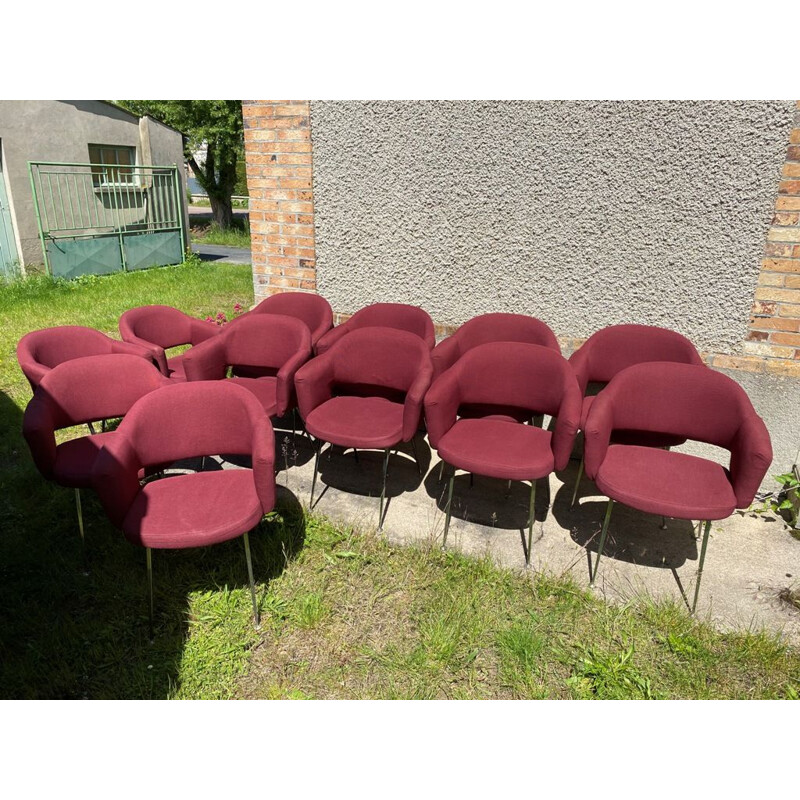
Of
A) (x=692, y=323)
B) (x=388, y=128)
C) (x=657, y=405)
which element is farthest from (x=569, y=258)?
(x=388, y=128)

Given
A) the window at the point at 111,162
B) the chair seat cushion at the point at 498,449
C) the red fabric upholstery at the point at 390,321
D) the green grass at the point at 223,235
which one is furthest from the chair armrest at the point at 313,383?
the green grass at the point at 223,235

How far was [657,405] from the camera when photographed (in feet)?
10.7

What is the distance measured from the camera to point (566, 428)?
3.04 metres

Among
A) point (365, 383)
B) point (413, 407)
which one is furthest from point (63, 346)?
point (413, 407)

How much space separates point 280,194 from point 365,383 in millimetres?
2137

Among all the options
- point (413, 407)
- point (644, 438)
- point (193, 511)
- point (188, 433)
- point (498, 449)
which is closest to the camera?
point (193, 511)

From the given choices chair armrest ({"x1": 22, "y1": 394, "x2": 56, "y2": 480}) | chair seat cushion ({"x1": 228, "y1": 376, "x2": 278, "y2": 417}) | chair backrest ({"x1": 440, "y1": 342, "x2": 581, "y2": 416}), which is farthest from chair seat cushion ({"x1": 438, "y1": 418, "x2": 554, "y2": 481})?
chair armrest ({"x1": 22, "y1": 394, "x2": 56, "y2": 480})

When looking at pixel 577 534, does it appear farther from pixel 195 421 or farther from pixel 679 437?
pixel 195 421

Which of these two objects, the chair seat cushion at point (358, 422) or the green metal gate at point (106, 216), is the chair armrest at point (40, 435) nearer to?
the chair seat cushion at point (358, 422)

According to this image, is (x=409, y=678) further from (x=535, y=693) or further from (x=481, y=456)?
(x=481, y=456)

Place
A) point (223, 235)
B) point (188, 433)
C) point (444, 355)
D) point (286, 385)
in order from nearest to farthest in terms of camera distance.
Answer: point (188, 433) < point (286, 385) < point (444, 355) < point (223, 235)

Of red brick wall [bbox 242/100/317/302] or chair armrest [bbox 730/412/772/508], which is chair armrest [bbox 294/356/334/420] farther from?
chair armrest [bbox 730/412/772/508]

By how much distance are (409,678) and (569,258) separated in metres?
2.98

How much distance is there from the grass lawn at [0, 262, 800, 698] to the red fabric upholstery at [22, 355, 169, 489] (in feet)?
A: 1.76
